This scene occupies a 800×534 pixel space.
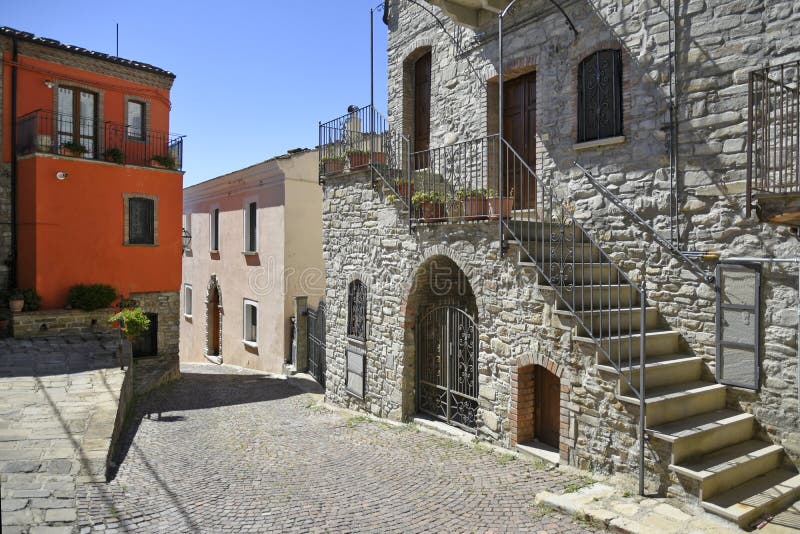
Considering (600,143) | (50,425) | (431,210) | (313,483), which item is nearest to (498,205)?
(431,210)

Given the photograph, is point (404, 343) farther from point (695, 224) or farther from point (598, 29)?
point (598, 29)

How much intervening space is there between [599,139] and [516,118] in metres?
2.16

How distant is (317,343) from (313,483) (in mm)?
8278

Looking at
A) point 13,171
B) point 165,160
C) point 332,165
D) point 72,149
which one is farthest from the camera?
point 165,160

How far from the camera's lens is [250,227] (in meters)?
17.8

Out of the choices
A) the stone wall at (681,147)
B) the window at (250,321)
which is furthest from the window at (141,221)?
the stone wall at (681,147)

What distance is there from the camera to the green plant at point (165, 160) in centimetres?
1568

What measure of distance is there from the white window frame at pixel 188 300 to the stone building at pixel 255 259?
12.2 inches

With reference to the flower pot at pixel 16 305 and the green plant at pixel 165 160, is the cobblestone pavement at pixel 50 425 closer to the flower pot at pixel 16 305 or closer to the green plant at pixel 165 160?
the flower pot at pixel 16 305

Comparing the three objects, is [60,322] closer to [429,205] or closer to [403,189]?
[403,189]

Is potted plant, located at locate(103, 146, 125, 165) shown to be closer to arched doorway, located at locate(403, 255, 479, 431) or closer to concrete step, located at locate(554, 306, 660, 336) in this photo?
arched doorway, located at locate(403, 255, 479, 431)

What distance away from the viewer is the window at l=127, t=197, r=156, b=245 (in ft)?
49.4

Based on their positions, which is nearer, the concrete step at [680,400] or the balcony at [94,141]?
the concrete step at [680,400]

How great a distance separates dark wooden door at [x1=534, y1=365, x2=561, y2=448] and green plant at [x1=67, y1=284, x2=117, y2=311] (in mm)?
11361
